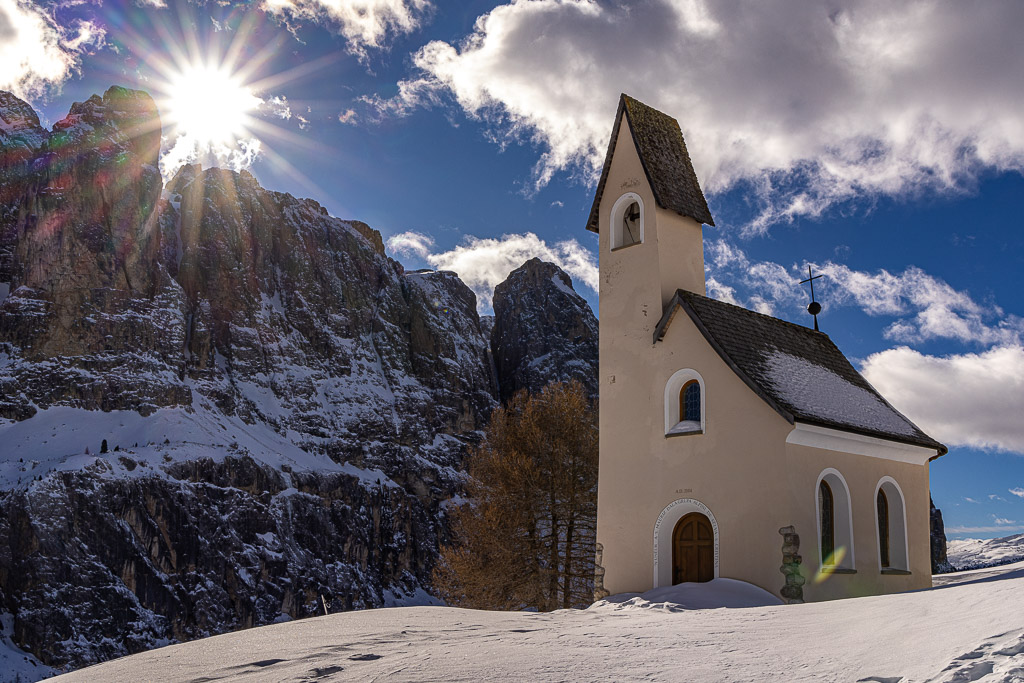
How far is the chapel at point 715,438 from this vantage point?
63.6 feet

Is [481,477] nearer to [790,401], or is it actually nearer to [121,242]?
[790,401]

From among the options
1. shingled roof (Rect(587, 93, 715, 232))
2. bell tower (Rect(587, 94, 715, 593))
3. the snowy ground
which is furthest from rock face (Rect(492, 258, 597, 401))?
the snowy ground

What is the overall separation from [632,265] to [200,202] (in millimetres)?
136021

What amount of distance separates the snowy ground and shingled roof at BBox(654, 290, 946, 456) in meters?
7.89

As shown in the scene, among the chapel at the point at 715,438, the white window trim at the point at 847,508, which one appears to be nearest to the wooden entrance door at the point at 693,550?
the chapel at the point at 715,438

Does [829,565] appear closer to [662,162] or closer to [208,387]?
[662,162]

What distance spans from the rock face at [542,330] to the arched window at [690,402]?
126981 mm

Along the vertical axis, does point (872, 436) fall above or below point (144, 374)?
below

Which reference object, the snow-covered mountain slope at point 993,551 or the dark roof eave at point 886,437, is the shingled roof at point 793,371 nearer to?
the dark roof eave at point 886,437

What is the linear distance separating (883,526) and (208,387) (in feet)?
403

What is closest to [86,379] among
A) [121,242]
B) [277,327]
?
[121,242]

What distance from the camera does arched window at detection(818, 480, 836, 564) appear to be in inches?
801

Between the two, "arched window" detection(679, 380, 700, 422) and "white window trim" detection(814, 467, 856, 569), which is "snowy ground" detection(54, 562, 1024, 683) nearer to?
"white window trim" detection(814, 467, 856, 569)

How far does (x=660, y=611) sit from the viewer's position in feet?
51.0
